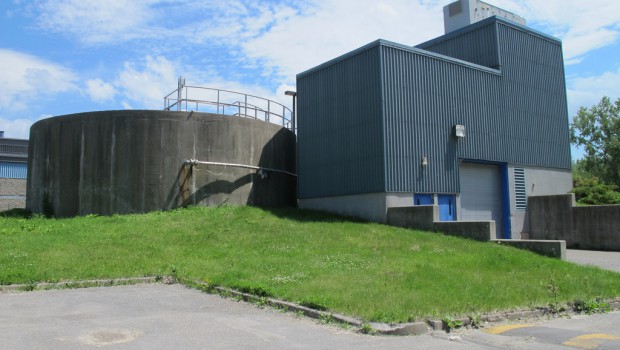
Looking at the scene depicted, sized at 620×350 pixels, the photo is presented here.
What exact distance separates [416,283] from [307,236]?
7439mm

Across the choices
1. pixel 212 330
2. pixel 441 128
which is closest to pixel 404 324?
pixel 212 330

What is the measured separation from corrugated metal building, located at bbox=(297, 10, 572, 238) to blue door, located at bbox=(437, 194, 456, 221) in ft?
0.16

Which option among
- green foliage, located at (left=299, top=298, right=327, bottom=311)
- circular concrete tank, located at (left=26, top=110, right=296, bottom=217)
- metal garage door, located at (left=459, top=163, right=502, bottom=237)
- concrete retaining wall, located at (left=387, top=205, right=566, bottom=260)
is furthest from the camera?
metal garage door, located at (left=459, top=163, right=502, bottom=237)

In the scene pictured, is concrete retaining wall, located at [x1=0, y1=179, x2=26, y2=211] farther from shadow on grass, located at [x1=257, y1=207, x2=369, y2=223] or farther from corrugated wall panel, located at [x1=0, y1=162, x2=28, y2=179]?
shadow on grass, located at [x1=257, y1=207, x2=369, y2=223]

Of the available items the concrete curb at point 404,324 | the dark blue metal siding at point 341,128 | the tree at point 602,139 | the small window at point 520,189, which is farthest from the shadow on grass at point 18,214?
the tree at point 602,139

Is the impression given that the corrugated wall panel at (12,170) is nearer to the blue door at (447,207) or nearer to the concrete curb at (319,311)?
the concrete curb at (319,311)

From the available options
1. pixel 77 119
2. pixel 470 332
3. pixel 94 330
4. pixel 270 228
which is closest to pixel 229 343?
pixel 94 330

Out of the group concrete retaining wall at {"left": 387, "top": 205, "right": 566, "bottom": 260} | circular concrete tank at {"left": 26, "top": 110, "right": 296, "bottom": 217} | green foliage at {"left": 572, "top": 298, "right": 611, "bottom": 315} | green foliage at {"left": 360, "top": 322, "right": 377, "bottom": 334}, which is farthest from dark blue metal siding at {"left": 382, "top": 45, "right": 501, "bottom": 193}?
green foliage at {"left": 360, "top": 322, "right": 377, "bottom": 334}

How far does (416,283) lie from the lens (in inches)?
446

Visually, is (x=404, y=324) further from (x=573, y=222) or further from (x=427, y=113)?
(x=573, y=222)

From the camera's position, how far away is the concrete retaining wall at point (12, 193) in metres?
41.2

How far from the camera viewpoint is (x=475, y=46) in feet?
91.6

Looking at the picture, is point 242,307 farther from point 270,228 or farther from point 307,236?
point 270,228

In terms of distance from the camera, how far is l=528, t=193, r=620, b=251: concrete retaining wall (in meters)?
22.2
